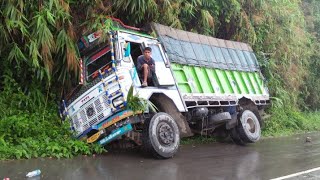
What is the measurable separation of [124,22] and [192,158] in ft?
12.3

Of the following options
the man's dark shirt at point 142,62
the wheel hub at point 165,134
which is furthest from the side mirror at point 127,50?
the wheel hub at point 165,134

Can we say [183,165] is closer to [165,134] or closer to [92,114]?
[165,134]

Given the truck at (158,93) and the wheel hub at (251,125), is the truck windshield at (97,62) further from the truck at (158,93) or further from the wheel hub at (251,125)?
the wheel hub at (251,125)

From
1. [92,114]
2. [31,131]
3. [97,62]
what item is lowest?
[31,131]

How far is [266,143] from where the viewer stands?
11.9m

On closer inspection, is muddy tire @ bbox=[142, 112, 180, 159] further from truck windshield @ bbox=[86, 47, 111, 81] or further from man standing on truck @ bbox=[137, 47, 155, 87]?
truck windshield @ bbox=[86, 47, 111, 81]

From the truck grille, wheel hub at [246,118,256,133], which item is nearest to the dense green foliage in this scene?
the truck grille

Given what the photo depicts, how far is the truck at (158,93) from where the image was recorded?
8102 mm

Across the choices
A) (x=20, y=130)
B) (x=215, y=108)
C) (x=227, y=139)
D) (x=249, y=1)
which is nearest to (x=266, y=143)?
(x=227, y=139)

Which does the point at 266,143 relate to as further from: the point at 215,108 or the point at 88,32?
the point at 88,32

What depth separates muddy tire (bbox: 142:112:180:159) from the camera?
A: 7980mm

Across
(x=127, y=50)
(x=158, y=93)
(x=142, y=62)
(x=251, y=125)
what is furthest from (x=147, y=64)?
(x=251, y=125)

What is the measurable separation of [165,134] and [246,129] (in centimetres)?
351

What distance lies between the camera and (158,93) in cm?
877
